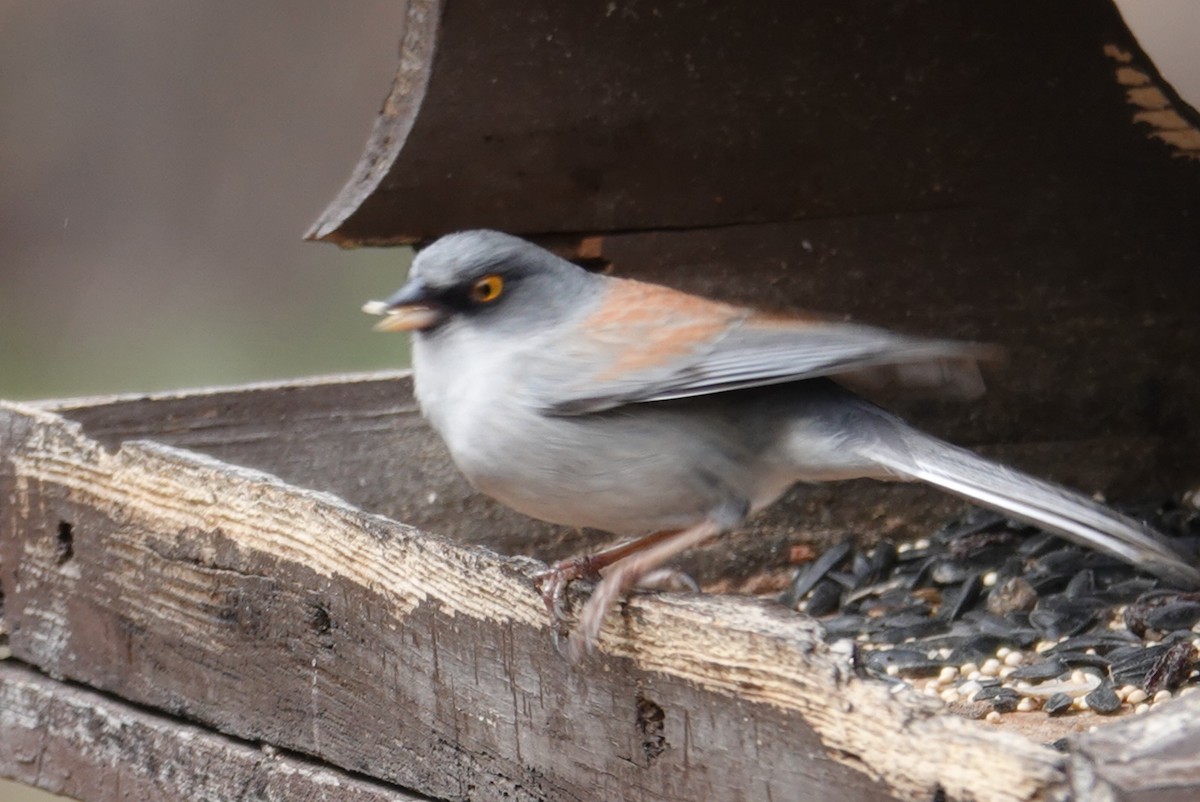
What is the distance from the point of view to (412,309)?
2963 millimetres

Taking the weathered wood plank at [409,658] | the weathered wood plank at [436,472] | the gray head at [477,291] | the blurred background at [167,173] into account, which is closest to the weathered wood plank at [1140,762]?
the weathered wood plank at [409,658]

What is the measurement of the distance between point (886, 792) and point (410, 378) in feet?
7.33

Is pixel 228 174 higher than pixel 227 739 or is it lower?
lower

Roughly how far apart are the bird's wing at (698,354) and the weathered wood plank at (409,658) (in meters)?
0.34

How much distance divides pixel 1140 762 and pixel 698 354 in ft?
3.96

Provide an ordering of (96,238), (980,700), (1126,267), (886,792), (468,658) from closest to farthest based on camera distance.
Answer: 1. (886,792)
2. (468,658)
3. (980,700)
4. (1126,267)
5. (96,238)

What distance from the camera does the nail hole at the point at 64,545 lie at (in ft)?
11.4

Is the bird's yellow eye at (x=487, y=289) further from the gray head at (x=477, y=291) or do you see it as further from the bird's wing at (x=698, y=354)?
the bird's wing at (x=698, y=354)

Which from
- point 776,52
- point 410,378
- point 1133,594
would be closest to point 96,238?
point 410,378

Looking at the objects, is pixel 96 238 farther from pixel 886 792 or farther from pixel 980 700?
pixel 886 792

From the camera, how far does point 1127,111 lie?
3.71 metres

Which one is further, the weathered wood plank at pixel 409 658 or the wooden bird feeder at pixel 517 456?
the wooden bird feeder at pixel 517 456

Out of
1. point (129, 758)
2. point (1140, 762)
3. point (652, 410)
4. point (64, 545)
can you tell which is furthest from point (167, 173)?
point (1140, 762)

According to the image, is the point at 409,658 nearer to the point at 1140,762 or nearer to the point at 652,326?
the point at 652,326
